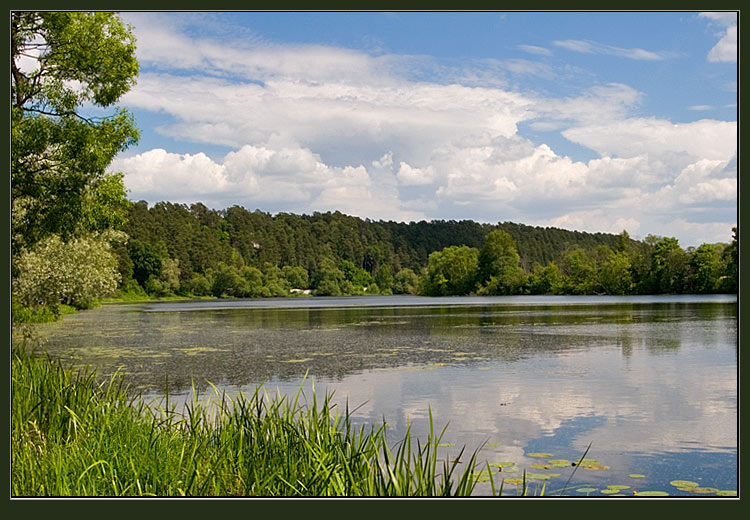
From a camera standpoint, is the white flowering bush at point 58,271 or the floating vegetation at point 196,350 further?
the white flowering bush at point 58,271

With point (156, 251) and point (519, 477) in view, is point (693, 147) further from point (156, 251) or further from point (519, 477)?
point (156, 251)

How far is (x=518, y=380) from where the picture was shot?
1409cm

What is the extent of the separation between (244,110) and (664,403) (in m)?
7.62

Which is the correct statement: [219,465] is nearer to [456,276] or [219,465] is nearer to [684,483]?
[684,483]

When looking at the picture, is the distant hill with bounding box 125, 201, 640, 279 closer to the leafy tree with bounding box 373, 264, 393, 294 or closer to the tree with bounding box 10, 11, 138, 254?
the leafy tree with bounding box 373, 264, 393, 294

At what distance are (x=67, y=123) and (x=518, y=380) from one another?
899 cm

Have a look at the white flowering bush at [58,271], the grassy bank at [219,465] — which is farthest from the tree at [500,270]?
the grassy bank at [219,465]

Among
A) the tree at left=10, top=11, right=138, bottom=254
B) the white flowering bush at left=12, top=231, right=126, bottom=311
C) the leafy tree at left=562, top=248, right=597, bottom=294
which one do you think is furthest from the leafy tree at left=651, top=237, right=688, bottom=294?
the tree at left=10, top=11, right=138, bottom=254

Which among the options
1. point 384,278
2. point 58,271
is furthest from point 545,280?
point 58,271

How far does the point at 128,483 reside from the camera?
5.61 m

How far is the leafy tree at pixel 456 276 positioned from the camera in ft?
314

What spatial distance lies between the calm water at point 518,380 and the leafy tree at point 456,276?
66.8 metres

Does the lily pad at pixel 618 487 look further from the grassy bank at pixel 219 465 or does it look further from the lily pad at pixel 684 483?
the grassy bank at pixel 219 465

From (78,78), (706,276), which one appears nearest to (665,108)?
(78,78)
